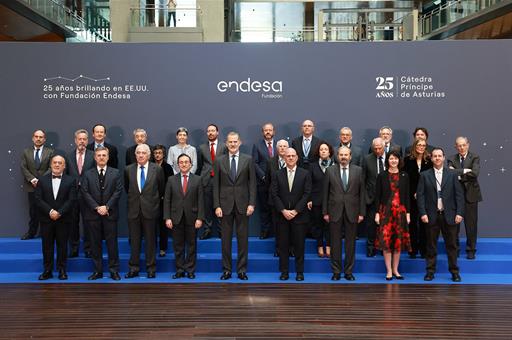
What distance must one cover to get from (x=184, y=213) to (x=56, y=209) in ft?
4.82

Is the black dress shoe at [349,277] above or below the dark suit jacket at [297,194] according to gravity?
below

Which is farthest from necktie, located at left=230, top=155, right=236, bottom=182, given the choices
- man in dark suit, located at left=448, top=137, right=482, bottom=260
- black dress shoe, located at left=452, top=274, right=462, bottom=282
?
black dress shoe, located at left=452, top=274, right=462, bottom=282

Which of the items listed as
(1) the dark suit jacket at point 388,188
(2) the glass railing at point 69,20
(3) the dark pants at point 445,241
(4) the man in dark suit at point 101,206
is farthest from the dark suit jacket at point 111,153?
(2) the glass railing at point 69,20

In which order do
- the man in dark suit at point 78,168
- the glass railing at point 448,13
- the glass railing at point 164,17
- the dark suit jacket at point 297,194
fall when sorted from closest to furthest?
the dark suit jacket at point 297,194
the man in dark suit at point 78,168
the glass railing at point 164,17
the glass railing at point 448,13

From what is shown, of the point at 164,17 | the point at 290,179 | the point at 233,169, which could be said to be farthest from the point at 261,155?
the point at 164,17

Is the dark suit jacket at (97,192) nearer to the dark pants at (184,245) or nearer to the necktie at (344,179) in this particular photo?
the dark pants at (184,245)

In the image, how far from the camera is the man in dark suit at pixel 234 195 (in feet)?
23.2

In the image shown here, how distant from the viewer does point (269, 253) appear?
25.7 ft

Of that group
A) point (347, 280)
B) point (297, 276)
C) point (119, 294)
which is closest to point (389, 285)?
point (347, 280)

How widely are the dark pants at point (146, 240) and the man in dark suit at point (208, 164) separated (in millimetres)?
985

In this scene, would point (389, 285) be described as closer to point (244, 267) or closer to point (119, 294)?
point (244, 267)

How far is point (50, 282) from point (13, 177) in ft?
7.35

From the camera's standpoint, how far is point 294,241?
7.02 m

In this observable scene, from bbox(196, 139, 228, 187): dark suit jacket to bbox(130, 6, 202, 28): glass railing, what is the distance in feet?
19.0
